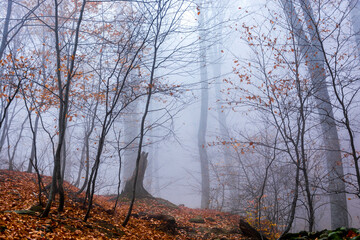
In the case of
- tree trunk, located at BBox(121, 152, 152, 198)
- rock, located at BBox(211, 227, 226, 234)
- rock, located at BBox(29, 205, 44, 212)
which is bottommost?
rock, located at BBox(211, 227, 226, 234)

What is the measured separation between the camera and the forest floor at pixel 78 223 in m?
3.15

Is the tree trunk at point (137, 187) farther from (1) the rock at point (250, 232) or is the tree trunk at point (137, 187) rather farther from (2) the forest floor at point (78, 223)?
(1) the rock at point (250, 232)

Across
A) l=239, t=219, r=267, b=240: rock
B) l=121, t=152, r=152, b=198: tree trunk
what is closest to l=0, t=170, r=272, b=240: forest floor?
l=239, t=219, r=267, b=240: rock

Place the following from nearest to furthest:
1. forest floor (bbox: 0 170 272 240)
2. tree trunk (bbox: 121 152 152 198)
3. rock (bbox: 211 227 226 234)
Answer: forest floor (bbox: 0 170 272 240) < rock (bbox: 211 227 226 234) < tree trunk (bbox: 121 152 152 198)

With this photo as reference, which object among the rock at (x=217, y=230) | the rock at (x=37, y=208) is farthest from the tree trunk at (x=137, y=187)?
the rock at (x=37, y=208)

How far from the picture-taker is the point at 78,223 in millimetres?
3998

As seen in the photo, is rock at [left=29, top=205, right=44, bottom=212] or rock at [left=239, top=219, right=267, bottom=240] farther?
rock at [left=239, top=219, right=267, bottom=240]

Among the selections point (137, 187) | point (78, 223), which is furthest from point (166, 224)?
point (137, 187)

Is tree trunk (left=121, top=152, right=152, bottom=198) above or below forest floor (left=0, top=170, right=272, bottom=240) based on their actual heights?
above

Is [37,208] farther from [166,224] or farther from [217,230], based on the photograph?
[217,230]

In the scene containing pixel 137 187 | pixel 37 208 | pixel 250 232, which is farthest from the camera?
pixel 137 187

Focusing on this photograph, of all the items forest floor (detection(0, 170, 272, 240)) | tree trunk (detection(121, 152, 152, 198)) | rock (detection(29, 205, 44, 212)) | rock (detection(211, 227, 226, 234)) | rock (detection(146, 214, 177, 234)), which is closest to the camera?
forest floor (detection(0, 170, 272, 240))

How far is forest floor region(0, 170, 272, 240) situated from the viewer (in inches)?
124

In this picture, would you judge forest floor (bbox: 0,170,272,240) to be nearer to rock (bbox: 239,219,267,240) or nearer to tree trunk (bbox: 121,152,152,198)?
rock (bbox: 239,219,267,240)
